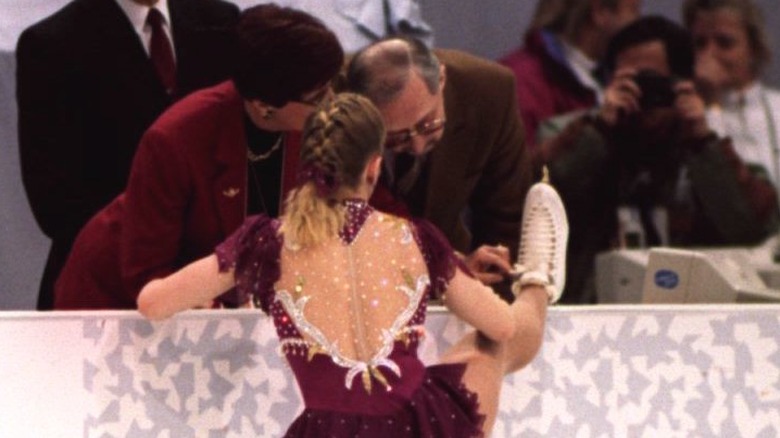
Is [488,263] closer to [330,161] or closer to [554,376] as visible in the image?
[554,376]

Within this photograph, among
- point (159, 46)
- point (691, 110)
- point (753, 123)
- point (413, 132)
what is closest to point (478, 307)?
point (413, 132)

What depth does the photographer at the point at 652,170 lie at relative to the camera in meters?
4.28

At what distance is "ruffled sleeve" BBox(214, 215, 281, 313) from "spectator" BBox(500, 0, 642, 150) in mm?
1504

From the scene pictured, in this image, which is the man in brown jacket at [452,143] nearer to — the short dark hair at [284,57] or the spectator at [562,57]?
the short dark hair at [284,57]

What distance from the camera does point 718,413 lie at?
3426mm

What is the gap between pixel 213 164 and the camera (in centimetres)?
333

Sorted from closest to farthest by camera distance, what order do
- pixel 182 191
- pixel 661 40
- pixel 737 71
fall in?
1. pixel 182 191
2. pixel 661 40
3. pixel 737 71

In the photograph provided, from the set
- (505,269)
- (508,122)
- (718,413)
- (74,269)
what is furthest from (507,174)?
(74,269)

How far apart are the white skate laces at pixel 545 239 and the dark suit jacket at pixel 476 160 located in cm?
26

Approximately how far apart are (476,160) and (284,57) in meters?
0.65

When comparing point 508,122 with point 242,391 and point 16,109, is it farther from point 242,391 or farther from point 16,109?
point 16,109

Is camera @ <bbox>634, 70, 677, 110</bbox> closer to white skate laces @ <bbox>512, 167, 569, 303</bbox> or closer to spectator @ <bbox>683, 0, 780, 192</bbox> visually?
spectator @ <bbox>683, 0, 780, 192</bbox>

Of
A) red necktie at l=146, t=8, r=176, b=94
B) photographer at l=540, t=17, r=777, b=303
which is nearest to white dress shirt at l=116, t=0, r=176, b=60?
red necktie at l=146, t=8, r=176, b=94

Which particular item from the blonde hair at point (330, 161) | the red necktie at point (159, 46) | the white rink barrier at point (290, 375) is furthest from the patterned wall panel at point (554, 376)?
the red necktie at point (159, 46)
